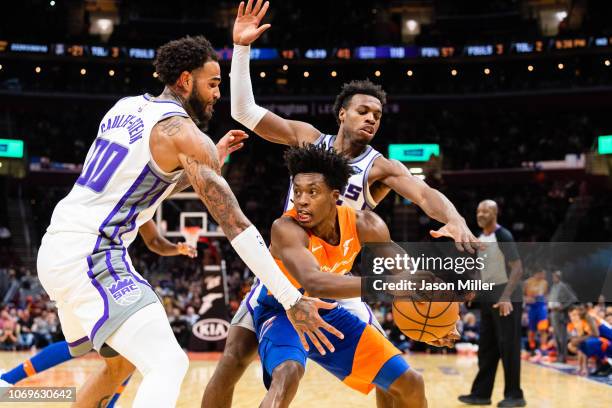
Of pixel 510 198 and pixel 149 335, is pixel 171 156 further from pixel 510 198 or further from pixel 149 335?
pixel 510 198

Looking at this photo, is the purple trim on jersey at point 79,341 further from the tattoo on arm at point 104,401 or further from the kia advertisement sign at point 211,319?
the kia advertisement sign at point 211,319

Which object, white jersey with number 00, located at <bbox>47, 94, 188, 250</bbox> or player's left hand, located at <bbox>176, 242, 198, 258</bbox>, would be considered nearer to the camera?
white jersey with number 00, located at <bbox>47, 94, 188, 250</bbox>

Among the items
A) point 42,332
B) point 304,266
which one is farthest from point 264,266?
point 42,332

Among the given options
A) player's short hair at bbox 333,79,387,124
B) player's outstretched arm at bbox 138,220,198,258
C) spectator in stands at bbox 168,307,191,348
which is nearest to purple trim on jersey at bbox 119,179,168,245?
player's outstretched arm at bbox 138,220,198,258

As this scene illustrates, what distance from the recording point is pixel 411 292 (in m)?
3.77

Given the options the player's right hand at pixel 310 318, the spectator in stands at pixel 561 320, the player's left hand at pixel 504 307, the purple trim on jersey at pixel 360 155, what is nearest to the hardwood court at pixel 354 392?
the spectator in stands at pixel 561 320

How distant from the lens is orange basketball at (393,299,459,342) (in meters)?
3.89

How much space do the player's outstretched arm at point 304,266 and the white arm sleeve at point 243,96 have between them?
112 cm

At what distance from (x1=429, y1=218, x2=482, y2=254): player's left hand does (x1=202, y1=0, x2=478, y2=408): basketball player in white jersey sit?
4cm

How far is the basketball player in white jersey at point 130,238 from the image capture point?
3.06 metres

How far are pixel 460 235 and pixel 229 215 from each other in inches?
48.6

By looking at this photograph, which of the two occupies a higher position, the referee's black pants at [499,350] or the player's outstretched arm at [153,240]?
the player's outstretched arm at [153,240]

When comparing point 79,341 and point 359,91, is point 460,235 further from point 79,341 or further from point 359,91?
point 79,341

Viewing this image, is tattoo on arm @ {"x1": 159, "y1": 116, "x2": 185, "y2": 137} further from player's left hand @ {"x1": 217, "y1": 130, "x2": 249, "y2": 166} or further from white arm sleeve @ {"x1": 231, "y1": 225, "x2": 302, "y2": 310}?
player's left hand @ {"x1": 217, "y1": 130, "x2": 249, "y2": 166}
